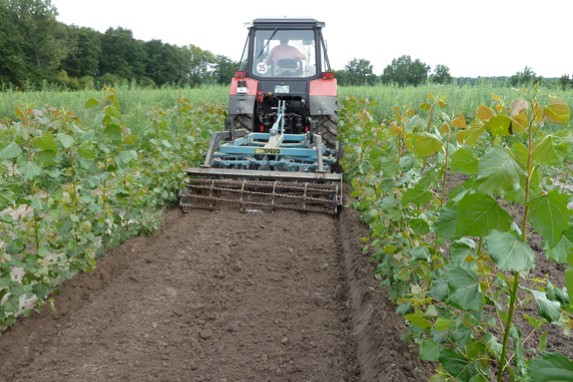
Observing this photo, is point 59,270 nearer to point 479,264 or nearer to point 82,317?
point 82,317

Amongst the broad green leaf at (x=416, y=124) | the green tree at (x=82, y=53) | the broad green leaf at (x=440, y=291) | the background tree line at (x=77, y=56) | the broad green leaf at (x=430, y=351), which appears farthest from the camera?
the green tree at (x=82, y=53)

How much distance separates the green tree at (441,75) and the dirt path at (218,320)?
1510cm

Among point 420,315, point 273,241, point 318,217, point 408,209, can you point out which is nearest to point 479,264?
point 420,315

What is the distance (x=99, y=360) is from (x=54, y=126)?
5.22 ft

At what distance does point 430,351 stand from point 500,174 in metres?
0.90

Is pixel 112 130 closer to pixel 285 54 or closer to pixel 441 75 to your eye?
pixel 285 54

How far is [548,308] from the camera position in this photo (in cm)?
167

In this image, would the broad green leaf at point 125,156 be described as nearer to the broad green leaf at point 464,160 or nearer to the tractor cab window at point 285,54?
the broad green leaf at point 464,160

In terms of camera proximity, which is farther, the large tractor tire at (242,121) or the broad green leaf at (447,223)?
the large tractor tire at (242,121)

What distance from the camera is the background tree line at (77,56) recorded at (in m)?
33.5

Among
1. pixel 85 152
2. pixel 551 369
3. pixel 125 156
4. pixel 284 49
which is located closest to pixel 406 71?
pixel 284 49

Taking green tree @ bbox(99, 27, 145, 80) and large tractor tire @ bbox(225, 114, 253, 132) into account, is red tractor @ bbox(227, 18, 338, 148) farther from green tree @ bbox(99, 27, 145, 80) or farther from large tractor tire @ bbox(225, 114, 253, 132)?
green tree @ bbox(99, 27, 145, 80)

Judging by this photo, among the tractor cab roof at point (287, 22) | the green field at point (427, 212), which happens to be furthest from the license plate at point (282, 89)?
the green field at point (427, 212)

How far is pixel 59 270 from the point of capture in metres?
3.70
